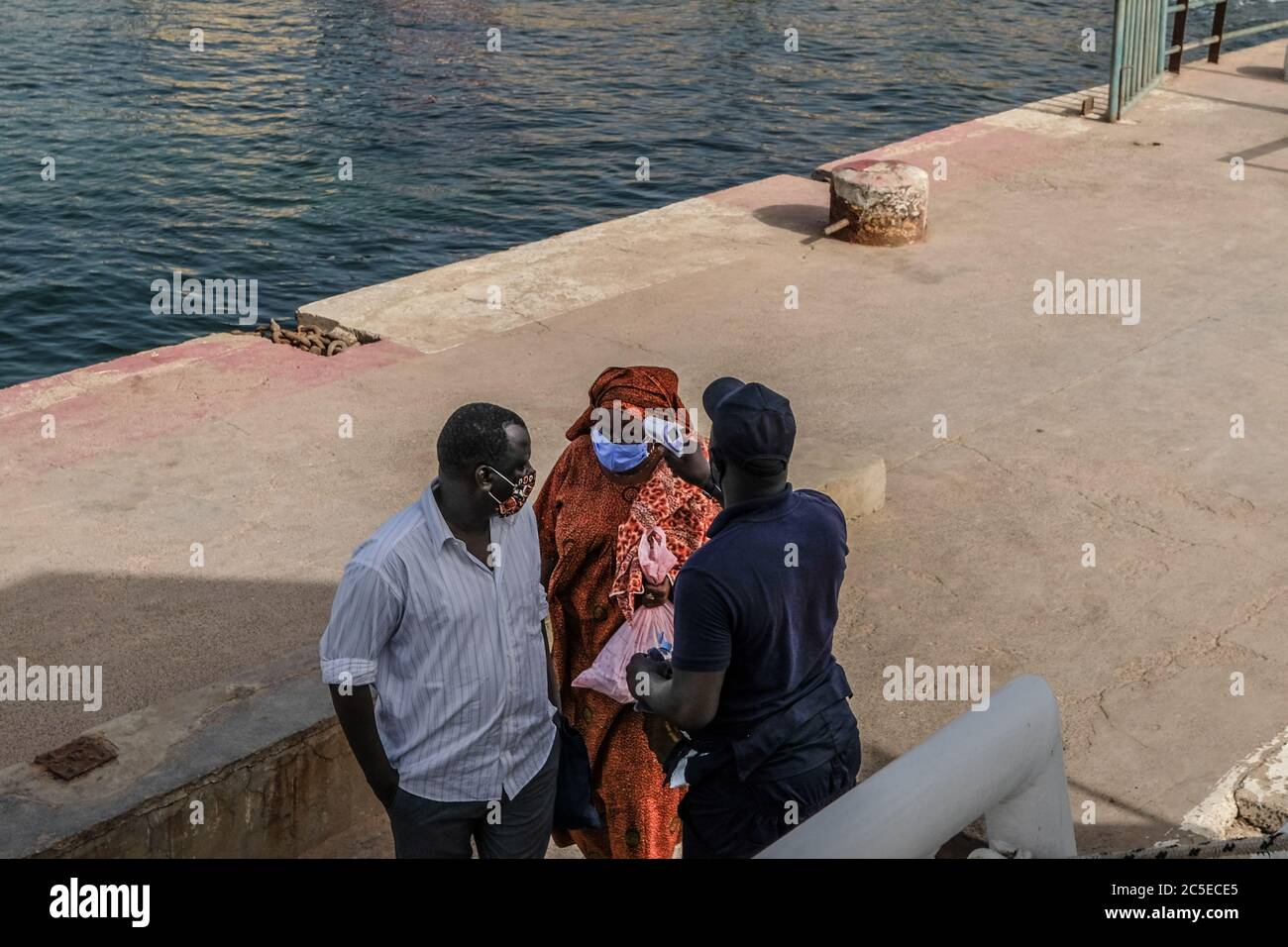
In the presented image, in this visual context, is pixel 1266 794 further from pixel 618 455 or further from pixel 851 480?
pixel 618 455

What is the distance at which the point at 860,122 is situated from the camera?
2175cm

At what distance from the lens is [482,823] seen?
384 cm

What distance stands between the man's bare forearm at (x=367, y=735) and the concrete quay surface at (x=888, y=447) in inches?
90.4

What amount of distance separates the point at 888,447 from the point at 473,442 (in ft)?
16.1

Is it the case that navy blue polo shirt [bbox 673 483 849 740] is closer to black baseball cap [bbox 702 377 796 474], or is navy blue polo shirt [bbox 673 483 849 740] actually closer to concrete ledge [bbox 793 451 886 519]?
black baseball cap [bbox 702 377 796 474]

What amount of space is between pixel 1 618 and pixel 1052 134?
11.6 m

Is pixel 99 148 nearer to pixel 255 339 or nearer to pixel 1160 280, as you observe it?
pixel 255 339

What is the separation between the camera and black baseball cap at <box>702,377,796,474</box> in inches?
138

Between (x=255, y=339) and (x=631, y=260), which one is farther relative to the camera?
(x=631, y=260)

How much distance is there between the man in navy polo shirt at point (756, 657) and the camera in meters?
3.45

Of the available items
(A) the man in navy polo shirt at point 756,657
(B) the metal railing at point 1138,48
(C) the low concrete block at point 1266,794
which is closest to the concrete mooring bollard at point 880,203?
(B) the metal railing at point 1138,48

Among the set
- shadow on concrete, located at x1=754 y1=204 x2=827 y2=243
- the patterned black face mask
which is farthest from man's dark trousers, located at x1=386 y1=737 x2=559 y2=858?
shadow on concrete, located at x1=754 y1=204 x2=827 y2=243
